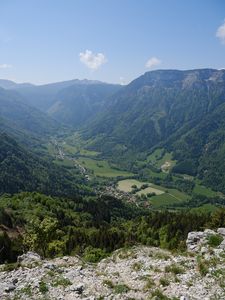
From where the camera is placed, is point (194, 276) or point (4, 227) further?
point (4, 227)

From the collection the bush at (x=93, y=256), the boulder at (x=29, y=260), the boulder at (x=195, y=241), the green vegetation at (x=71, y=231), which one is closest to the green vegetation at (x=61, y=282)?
the boulder at (x=29, y=260)

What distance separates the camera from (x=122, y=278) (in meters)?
42.9

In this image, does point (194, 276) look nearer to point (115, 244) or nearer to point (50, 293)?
point (50, 293)

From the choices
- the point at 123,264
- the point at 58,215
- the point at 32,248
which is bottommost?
the point at 58,215

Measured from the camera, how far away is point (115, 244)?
109438 mm

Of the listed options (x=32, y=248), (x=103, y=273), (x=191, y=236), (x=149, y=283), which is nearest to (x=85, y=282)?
(x=103, y=273)

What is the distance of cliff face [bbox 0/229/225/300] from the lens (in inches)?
1501

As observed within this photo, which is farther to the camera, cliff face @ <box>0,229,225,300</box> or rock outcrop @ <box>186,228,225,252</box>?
rock outcrop @ <box>186,228,225,252</box>

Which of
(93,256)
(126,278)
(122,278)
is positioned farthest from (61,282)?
(93,256)

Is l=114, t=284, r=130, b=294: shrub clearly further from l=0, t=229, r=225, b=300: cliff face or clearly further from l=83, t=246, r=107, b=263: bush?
l=83, t=246, r=107, b=263: bush

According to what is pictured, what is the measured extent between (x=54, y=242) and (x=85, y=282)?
38.0 metres

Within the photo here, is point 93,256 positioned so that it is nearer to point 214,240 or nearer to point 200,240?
point 200,240

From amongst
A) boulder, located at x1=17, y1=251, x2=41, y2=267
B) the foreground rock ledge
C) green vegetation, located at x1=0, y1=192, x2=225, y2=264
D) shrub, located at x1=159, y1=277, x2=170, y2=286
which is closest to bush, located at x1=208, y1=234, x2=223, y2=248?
the foreground rock ledge

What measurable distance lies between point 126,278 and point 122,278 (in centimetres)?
48
